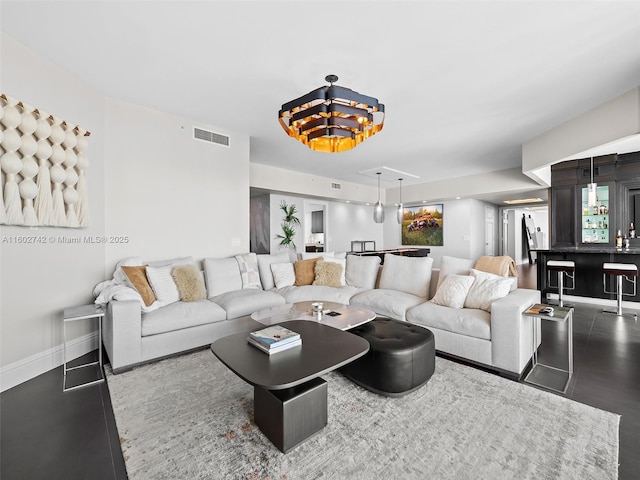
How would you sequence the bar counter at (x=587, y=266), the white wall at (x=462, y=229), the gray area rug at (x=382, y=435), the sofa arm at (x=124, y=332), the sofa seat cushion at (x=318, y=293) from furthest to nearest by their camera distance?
the white wall at (x=462, y=229)
the bar counter at (x=587, y=266)
the sofa seat cushion at (x=318, y=293)
the sofa arm at (x=124, y=332)
the gray area rug at (x=382, y=435)

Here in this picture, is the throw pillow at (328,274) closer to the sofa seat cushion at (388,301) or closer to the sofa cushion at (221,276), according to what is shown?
the sofa seat cushion at (388,301)

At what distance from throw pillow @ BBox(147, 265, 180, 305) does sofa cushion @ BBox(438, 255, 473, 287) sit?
3.07 m

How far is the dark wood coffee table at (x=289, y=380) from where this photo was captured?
159 cm

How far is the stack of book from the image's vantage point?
1887mm

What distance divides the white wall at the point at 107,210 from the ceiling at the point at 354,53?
25cm

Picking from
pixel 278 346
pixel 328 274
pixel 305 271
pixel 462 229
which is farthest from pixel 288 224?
pixel 278 346

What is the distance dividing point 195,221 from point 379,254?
14.4 feet

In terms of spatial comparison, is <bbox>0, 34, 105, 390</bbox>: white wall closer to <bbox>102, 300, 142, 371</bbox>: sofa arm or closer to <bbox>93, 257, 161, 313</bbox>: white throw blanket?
<bbox>93, 257, 161, 313</bbox>: white throw blanket

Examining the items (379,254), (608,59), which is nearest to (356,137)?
(608,59)

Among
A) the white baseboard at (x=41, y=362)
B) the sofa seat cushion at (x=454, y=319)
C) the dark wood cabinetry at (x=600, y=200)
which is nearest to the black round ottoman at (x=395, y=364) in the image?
the sofa seat cushion at (x=454, y=319)

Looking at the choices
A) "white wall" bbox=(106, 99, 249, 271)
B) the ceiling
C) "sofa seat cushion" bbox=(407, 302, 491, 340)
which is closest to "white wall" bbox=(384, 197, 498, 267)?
the ceiling

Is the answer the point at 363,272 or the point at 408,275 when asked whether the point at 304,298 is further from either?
the point at 408,275

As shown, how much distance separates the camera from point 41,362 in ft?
8.64

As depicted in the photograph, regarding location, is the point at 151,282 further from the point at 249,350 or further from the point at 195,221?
the point at 249,350
